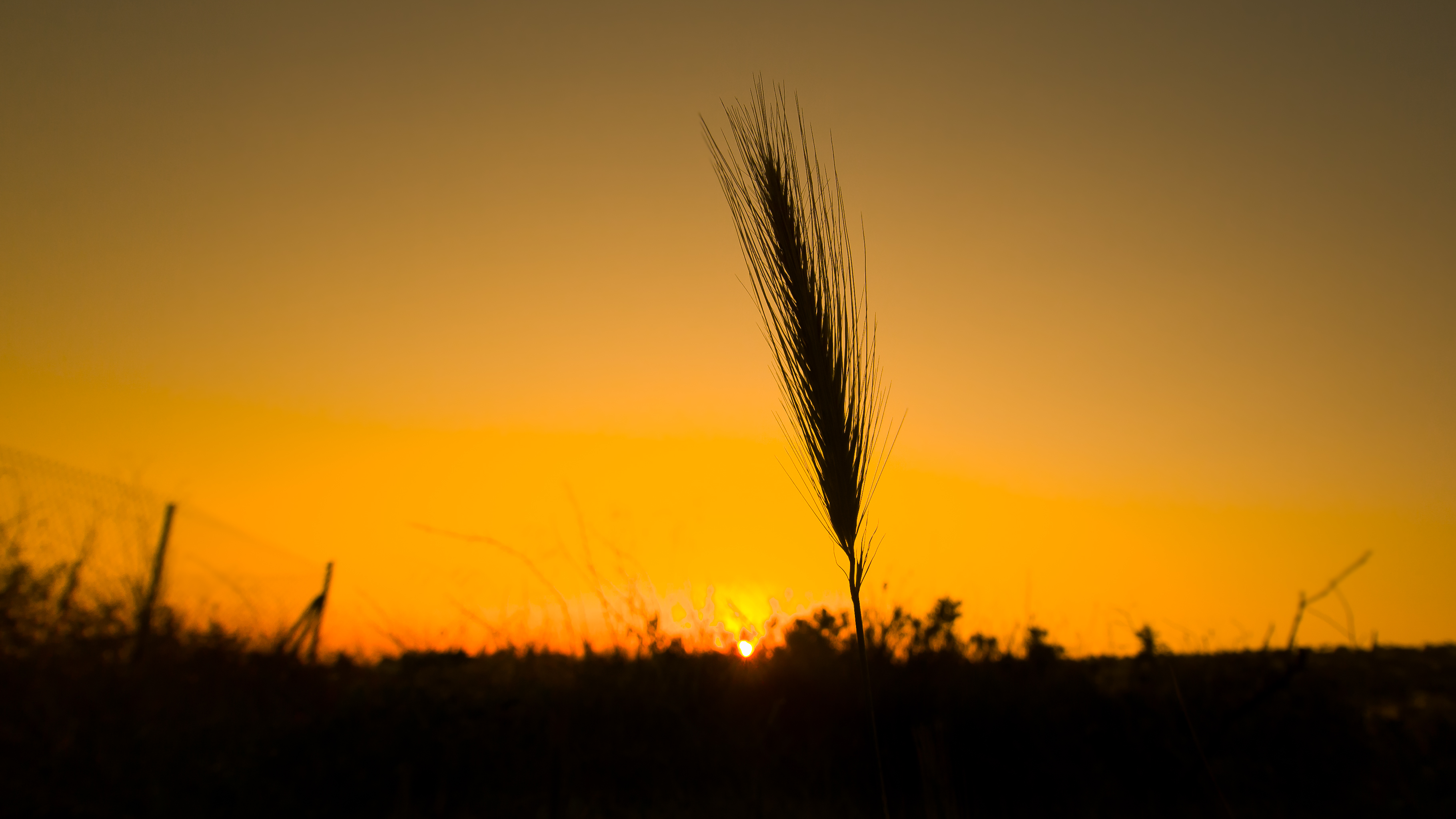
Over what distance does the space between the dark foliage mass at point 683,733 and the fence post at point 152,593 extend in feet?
0.10

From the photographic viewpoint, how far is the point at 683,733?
2.56m

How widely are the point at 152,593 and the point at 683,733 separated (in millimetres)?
2352

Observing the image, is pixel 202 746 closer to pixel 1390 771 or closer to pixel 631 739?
pixel 631 739

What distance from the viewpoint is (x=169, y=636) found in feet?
8.63

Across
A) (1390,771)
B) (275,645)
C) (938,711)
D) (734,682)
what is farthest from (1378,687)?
(275,645)

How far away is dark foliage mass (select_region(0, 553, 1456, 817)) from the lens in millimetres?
2002

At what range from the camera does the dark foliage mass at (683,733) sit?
2002 mm

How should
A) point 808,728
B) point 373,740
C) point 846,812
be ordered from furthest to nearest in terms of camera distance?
point 808,728
point 373,740
point 846,812

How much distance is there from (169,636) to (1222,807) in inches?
157

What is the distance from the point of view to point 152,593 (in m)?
2.75

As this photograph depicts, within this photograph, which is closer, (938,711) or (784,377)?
(784,377)

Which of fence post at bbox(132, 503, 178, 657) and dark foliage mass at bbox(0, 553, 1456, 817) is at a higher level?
fence post at bbox(132, 503, 178, 657)

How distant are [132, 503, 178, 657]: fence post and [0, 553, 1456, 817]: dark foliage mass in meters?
0.03

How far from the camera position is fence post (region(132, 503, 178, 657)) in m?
2.55
